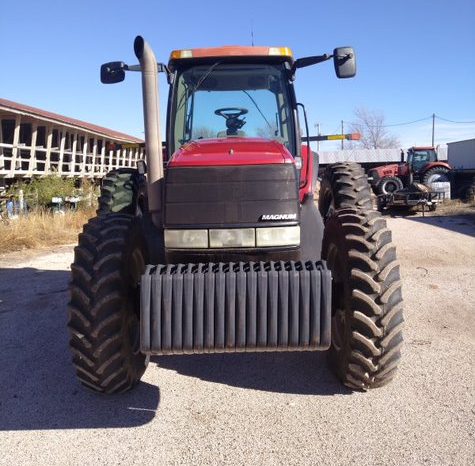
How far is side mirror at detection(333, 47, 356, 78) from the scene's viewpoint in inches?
153

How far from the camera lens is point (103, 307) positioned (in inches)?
121

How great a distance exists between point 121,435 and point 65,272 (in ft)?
18.3

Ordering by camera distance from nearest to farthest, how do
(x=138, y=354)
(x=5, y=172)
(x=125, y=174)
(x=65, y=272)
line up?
(x=138, y=354) → (x=125, y=174) → (x=65, y=272) → (x=5, y=172)

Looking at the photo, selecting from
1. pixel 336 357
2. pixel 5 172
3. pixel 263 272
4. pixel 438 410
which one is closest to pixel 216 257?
pixel 263 272

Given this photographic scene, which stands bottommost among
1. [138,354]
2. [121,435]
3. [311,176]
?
[121,435]

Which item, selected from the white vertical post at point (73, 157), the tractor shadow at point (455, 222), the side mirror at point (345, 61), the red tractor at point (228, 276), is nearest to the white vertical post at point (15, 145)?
the white vertical post at point (73, 157)

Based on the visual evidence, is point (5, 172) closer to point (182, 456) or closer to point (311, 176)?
point (311, 176)

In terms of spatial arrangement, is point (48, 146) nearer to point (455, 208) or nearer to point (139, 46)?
point (455, 208)

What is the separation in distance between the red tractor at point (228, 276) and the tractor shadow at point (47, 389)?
0.59 ft

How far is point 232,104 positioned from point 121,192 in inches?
58.4

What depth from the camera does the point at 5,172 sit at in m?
17.5

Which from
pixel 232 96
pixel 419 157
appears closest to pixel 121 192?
pixel 232 96

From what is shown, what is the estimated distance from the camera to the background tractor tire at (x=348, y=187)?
433 cm

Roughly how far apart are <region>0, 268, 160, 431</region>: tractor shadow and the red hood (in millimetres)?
1676
